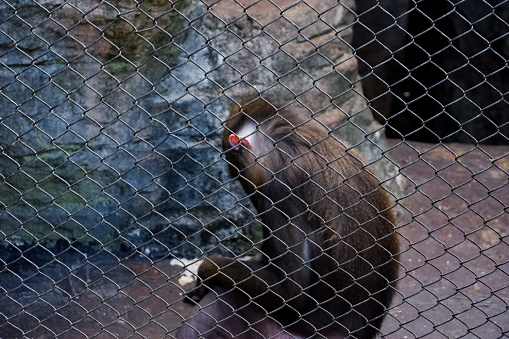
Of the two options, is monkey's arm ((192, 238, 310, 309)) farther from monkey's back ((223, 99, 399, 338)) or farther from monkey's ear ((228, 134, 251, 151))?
monkey's ear ((228, 134, 251, 151))

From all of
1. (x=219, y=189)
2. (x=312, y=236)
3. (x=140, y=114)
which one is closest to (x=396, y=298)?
(x=312, y=236)

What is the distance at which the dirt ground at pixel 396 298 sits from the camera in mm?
4027

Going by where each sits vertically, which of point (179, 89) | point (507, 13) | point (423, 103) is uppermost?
point (179, 89)

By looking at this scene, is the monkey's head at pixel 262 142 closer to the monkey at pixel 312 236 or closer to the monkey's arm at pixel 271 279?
the monkey at pixel 312 236

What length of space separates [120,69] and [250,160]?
1.93m

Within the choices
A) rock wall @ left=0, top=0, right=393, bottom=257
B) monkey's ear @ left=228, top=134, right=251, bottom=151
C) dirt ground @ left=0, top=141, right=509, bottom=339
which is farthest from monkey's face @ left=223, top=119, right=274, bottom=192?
rock wall @ left=0, top=0, right=393, bottom=257

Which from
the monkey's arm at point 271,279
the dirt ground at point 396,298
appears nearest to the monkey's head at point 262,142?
the monkey's arm at point 271,279

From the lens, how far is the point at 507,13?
8.23m

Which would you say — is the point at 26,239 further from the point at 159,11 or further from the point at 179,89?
the point at 159,11

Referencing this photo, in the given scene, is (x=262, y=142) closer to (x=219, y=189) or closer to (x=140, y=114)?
(x=219, y=189)

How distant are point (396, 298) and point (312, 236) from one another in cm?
157

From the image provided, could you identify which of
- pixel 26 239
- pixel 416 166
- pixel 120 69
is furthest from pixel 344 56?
pixel 26 239

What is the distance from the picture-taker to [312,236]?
3496 mm

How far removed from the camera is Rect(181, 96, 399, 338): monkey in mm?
3424
